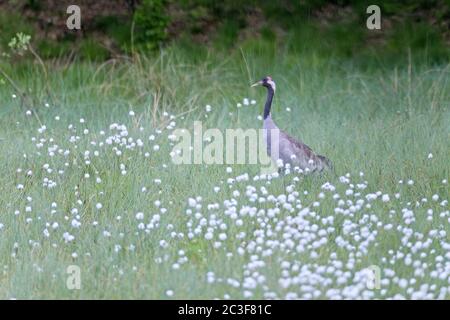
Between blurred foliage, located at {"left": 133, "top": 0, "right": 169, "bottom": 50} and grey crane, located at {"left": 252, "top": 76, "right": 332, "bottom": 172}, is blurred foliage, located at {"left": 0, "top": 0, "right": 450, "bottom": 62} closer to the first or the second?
blurred foliage, located at {"left": 133, "top": 0, "right": 169, "bottom": 50}

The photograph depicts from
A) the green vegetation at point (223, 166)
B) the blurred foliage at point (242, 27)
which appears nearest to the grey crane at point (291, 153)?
the green vegetation at point (223, 166)

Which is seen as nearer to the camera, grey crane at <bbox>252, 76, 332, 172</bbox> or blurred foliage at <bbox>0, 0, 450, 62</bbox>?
grey crane at <bbox>252, 76, 332, 172</bbox>

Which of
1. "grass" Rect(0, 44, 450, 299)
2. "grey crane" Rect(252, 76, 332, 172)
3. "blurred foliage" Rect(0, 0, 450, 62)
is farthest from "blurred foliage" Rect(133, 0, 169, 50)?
"grey crane" Rect(252, 76, 332, 172)

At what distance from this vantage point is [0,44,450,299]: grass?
7.61 m

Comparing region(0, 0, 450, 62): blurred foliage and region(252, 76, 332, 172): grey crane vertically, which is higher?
region(0, 0, 450, 62): blurred foliage

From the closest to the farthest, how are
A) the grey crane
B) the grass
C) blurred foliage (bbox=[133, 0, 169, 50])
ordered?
1. the grass
2. the grey crane
3. blurred foliage (bbox=[133, 0, 169, 50])

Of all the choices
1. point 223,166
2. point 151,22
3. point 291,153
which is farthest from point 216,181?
point 151,22

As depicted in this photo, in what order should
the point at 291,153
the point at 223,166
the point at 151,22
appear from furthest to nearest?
the point at 151,22
the point at 223,166
the point at 291,153

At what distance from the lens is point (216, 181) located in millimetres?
9750

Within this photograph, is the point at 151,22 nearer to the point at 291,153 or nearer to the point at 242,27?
the point at 242,27

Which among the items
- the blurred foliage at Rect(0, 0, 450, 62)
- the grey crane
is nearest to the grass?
the grey crane

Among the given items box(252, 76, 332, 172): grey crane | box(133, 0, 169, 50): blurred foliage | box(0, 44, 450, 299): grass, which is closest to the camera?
box(0, 44, 450, 299): grass

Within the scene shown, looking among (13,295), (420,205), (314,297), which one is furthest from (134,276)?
(420,205)

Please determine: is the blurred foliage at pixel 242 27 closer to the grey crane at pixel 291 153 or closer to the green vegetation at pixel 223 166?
the green vegetation at pixel 223 166
